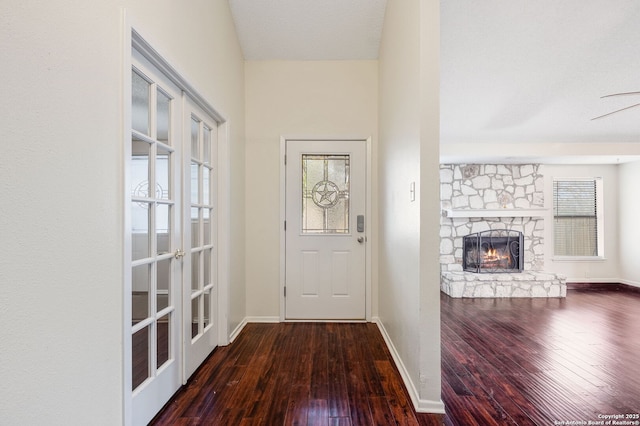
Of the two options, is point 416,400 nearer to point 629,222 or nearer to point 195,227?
point 195,227

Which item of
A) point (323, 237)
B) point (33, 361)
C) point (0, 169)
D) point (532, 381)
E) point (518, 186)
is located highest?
point (518, 186)

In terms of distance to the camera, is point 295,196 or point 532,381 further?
point 295,196

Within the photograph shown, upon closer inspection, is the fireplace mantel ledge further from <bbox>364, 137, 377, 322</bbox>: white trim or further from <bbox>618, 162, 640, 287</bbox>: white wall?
<bbox>364, 137, 377, 322</bbox>: white trim

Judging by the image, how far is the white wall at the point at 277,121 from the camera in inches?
133

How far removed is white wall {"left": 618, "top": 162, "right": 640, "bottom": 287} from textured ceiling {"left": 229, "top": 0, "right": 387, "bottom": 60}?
5.37 metres

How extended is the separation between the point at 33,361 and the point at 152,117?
1267mm

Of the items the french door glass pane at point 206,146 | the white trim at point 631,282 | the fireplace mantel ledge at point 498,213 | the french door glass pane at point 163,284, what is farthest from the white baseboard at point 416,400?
the white trim at point 631,282

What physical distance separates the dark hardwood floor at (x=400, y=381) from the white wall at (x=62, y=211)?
82 centimetres

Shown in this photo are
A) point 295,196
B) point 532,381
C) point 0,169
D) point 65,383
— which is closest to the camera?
point 0,169

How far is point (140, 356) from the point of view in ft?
5.38

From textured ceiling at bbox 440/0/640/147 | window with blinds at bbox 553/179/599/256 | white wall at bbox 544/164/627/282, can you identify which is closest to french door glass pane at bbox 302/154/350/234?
textured ceiling at bbox 440/0/640/147

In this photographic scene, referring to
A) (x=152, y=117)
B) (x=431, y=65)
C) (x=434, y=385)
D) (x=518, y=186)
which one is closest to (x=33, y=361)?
(x=152, y=117)

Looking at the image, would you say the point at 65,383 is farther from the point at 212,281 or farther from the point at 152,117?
the point at 212,281

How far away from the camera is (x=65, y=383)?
1084 millimetres
